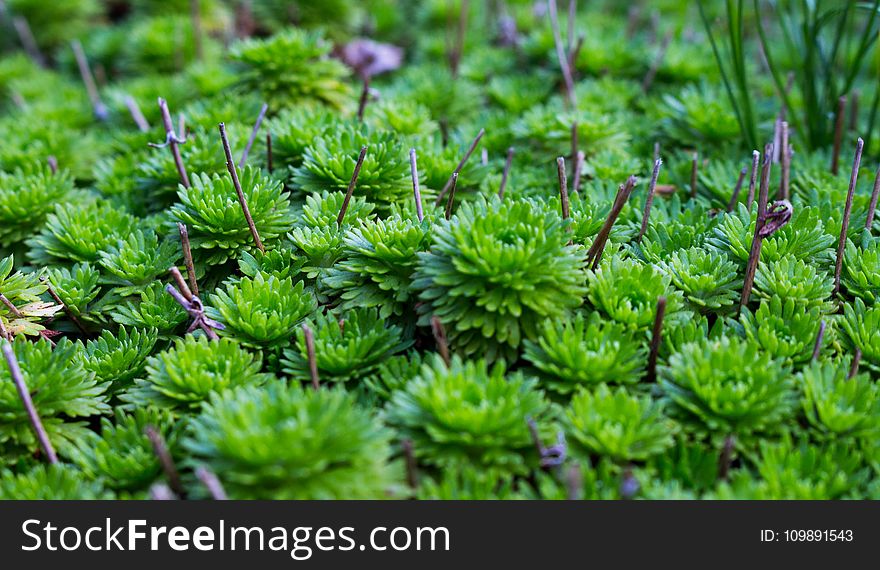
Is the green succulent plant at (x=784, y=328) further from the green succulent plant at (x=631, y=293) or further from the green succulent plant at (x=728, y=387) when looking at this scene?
the green succulent plant at (x=631, y=293)

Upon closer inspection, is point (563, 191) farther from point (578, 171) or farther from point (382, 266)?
point (382, 266)

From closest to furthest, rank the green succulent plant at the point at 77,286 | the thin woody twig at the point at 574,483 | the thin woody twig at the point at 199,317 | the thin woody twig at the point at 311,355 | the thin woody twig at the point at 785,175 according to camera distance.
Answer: the thin woody twig at the point at 574,483 → the thin woody twig at the point at 311,355 → the thin woody twig at the point at 199,317 → the green succulent plant at the point at 77,286 → the thin woody twig at the point at 785,175

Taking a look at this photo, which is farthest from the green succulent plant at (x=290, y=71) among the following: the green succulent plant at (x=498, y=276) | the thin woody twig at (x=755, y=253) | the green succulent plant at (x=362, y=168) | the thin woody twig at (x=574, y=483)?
the thin woody twig at (x=574, y=483)

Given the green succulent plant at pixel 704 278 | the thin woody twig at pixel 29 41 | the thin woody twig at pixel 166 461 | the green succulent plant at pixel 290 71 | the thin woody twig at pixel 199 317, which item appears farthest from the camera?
the thin woody twig at pixel 29 41

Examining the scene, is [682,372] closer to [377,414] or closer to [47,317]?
[377,414]

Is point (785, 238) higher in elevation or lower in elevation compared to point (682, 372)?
higher

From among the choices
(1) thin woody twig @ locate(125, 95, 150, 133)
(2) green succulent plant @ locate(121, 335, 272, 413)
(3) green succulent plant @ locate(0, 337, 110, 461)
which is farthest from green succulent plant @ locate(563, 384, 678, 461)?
(1) thin woody twig @ locate(125, 95, 150, 133)

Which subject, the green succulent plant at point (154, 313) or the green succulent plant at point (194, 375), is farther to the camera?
the green succulent plant at point (154, 313)
